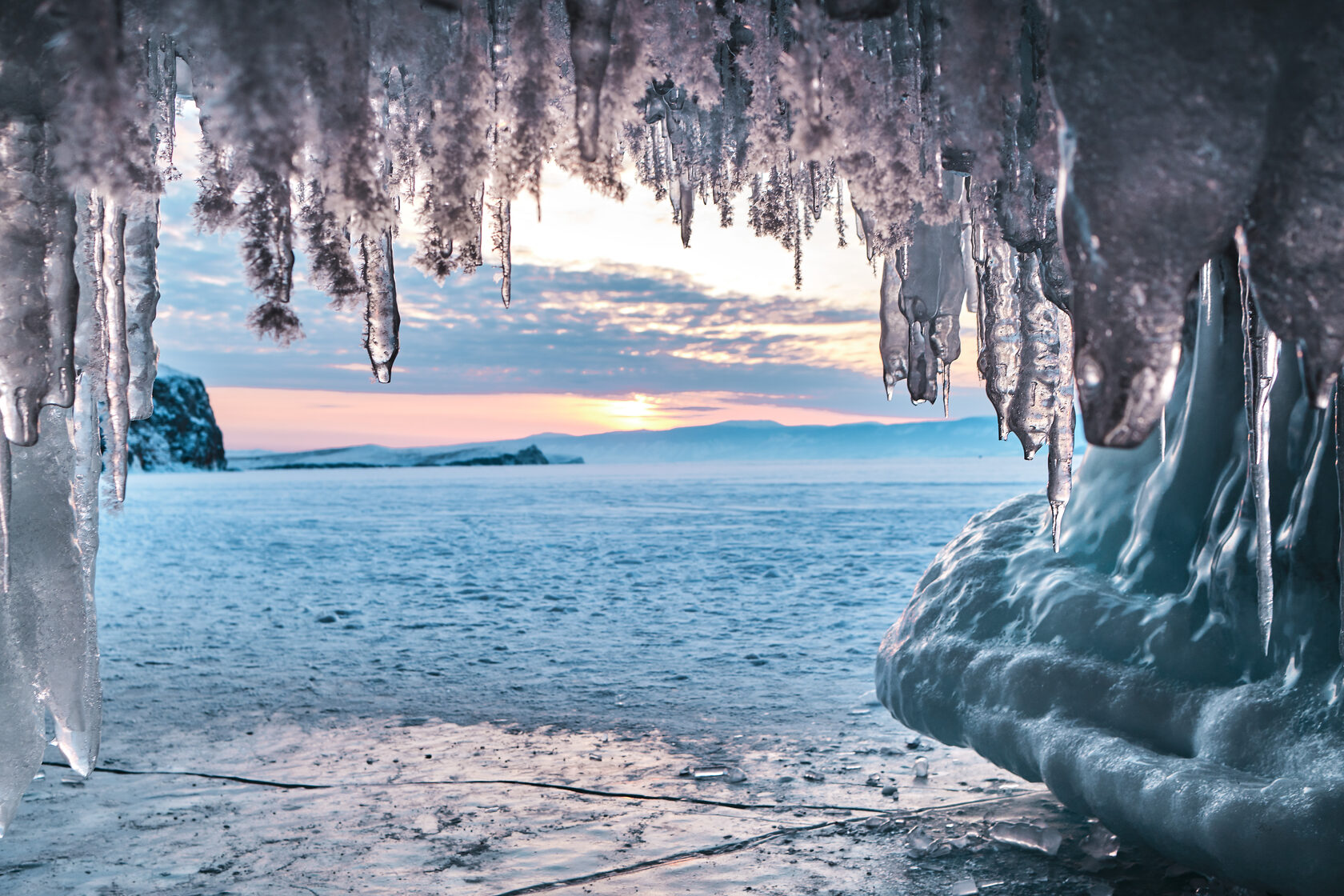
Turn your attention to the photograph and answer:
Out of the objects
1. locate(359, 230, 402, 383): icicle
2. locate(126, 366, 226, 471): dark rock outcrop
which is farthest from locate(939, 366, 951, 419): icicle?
locate(126, 366, 226, 471): dark rock outcrop

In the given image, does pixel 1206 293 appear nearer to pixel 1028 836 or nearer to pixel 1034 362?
pixel 1034 362

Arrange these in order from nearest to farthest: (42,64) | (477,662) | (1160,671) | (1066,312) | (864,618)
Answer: (42,64)
(1066,312)
(1160,671)
(477,662)
(864,618)

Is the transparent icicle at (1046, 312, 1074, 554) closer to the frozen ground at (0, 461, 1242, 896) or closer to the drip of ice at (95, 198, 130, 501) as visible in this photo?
the frozen ground at (0, 461, 1242, 896)

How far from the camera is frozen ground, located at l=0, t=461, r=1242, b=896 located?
2916 millimetres

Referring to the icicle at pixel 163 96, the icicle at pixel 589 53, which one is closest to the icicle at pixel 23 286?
the icicle at pixel 163 96

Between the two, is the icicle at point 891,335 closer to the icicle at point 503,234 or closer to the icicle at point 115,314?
the icicle at point 503,234

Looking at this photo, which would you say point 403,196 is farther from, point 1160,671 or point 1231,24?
point 1160,671

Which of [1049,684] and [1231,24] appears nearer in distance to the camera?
[1231,24]

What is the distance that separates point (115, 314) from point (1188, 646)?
3.66 metres

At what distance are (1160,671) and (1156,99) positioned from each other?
256 centimetres

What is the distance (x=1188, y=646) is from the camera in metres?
3.05

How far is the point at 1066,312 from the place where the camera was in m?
2.32

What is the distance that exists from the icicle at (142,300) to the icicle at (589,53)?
1438 millimetres

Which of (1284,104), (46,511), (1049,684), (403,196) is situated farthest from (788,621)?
(1284,104)
